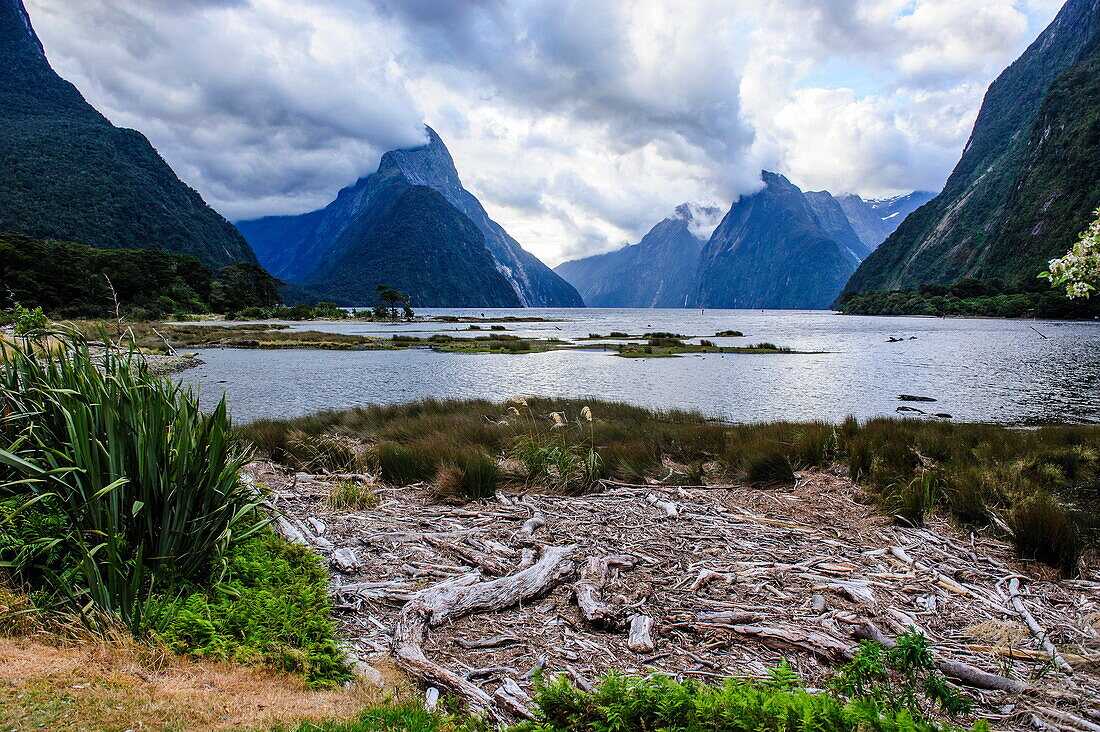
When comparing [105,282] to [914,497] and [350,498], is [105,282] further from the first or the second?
[914,497]

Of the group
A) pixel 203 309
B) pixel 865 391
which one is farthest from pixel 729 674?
pixel 203 309

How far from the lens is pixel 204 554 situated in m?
3.61

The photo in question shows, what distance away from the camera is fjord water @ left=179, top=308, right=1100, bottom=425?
18.6 m

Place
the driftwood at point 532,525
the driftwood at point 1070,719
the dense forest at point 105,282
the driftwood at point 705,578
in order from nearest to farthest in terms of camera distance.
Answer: the driftwood at point 1070,719 → the driftwood at point 705,578 → the driftwood at point 532,525 → the dense forest at point 105,282

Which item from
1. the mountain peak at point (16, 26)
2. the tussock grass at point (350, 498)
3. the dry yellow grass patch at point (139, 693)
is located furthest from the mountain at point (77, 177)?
the dry yellow grass patch at point (139, 693)

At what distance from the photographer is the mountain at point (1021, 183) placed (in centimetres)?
10425

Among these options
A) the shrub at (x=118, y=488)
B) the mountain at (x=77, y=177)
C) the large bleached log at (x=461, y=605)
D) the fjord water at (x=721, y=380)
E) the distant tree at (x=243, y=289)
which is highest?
the mountain at (x=77, y=177)

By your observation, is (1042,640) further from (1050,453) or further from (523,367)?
(523,367)

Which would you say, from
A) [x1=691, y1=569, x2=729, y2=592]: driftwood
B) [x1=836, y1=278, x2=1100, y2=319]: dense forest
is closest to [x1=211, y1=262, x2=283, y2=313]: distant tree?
[x1=691, y1=569, x2=729, y2=592]: driftwood

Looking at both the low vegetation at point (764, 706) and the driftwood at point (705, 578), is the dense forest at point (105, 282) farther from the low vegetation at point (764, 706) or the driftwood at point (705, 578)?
the low vegetation at point (764, 706)

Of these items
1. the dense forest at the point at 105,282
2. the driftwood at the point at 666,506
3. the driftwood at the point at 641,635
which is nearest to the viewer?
the driftwood at the point at 641,635

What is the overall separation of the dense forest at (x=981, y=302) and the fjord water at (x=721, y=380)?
58.8 m

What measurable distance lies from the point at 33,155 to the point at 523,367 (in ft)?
497

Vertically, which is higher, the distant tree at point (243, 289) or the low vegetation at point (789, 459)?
the distant tree at point (243, 289)
